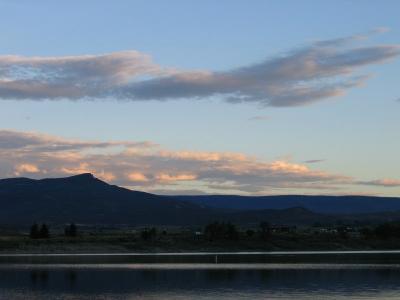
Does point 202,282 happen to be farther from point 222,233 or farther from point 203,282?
point 222,233

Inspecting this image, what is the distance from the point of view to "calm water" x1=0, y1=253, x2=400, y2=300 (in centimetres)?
5778

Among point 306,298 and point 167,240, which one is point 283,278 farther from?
point 167,240

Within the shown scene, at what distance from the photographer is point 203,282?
69062 mm

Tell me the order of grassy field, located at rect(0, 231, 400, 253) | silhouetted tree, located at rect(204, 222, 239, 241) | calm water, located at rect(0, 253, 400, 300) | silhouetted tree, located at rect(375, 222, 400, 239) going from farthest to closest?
silhouetted tree, located at rect(375, 222, 400, 239) < silhouetted tree, located at rect(204, 222, 239, 241) < grassy field, located at rect(0, 231, 400, 253) < calm water, located at rect(0, 253, 400, 300)

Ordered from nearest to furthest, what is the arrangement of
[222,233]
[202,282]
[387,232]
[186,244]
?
[202,282], [186,244], [222,233], [387,232]

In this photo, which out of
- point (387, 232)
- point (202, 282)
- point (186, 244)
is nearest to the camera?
point (202, 282)

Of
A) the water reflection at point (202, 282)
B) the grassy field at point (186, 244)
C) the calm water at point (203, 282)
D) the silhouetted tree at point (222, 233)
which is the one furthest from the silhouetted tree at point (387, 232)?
the water reflection at point (202, 282)

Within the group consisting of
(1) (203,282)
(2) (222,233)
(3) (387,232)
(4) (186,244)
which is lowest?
(1) (203,282)

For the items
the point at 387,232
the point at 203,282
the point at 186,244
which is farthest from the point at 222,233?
the point at 203,282

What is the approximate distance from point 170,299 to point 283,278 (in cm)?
2040

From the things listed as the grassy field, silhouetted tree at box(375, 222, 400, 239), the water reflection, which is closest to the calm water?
the water reflection

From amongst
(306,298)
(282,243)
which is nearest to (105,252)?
(282,243)

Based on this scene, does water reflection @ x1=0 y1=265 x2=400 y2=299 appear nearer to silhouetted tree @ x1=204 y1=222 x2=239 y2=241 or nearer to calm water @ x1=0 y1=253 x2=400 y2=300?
calm water @ x1=0 y1=253 x2=400 y2=300

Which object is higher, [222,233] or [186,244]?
[222,233]
